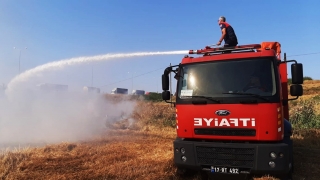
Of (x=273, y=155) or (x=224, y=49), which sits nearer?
(x=273, y=155)

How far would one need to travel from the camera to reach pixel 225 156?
16.9 feet

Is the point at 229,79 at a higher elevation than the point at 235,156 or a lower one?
higher

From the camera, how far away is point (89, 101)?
1485 centimetres

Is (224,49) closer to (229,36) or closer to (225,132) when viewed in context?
(229,36)

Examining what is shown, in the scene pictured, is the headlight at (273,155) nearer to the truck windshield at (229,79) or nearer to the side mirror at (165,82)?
the truck windshield at (229,79)

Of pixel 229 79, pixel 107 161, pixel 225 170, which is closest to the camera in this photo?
pixel 225 170

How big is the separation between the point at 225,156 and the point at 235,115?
0.80 metres

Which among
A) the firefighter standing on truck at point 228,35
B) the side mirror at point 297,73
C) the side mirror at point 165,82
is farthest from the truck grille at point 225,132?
the firefighter standing on truck at point 228,35

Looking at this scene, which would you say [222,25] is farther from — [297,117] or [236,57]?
[297,117]

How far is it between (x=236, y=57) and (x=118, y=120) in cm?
1204

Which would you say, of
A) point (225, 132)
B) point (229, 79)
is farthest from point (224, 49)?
point (225, 132)

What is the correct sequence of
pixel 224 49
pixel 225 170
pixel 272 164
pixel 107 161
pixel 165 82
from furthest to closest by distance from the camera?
pixel 107 161
pixel 165 82
pixel 224 49
pixel 225 170
pixel 272 164

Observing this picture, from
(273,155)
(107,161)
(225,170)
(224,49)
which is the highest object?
(224,49)

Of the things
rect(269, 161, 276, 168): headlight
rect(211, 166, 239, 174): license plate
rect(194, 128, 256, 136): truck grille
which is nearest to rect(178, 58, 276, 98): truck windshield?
rect(194, 128, 256, 136): truck grille
